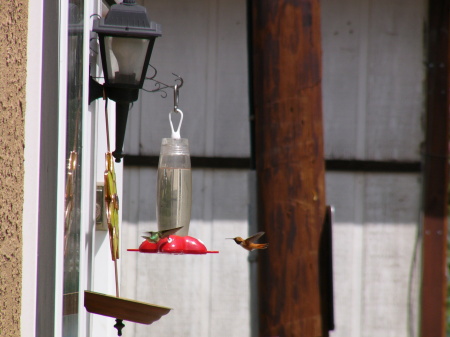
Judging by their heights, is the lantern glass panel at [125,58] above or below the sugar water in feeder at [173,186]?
above

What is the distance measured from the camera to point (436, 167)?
542cm

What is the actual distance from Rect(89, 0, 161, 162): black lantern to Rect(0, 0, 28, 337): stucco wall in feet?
2.52

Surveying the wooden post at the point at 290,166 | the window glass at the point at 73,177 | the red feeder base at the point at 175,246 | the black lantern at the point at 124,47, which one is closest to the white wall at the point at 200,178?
the wooden post at the point at 290,166

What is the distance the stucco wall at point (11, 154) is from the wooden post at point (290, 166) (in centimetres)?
142

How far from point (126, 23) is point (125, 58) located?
123mm

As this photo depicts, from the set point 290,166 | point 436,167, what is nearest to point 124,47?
point 290,166

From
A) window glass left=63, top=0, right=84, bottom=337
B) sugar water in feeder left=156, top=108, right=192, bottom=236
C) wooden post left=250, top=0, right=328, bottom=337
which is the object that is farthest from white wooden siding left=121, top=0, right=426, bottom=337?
window glass left=63, top=0, right=84, bottom=337

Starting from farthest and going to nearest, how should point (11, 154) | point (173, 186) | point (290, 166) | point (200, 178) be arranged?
point (200, 178)
point (290, 166)
point (173, 186)
point (11, 154)

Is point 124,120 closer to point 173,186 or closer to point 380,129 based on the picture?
point 173,186

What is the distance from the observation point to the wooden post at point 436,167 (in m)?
5.40

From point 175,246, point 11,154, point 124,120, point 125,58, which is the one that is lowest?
point 175,246

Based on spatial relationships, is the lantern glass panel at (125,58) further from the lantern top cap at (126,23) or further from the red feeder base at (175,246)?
the red feeder base at (175,246)

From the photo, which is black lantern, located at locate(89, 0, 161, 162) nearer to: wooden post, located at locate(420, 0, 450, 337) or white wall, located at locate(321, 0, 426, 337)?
white wall, located at locate(321, 0, 426, 337)

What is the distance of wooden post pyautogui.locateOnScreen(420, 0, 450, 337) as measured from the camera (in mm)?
5402
